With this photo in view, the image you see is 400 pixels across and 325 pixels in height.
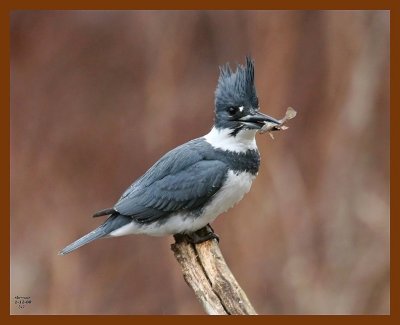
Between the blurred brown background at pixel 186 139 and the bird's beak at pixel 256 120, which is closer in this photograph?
the bird's beak at pixel 256 120

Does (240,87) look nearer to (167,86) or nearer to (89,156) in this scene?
(167,86)

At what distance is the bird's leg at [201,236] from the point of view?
166 inches

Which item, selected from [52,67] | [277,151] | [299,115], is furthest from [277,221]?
[52,67]

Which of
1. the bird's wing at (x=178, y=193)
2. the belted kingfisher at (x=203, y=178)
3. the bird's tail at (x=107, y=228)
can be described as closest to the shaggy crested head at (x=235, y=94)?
the belted kingfisher at (x=203, y=178)

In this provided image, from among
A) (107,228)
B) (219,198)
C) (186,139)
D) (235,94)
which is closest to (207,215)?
(219,198)

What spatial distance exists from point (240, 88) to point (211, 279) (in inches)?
41.7

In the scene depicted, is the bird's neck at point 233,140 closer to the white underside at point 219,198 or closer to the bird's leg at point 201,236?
the white underside at point 219,198

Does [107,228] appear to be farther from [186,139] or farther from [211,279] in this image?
[186,139]

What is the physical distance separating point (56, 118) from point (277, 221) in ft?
7.87

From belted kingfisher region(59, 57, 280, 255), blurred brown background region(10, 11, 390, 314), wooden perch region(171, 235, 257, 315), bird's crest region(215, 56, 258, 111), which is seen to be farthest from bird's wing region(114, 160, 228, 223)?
blurred brown background region(10, 11, 390, 314)

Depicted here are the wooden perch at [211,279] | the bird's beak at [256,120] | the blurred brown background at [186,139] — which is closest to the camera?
the wooden perch at [211,279]

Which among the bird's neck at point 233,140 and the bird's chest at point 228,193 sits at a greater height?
the bird's neck at point 233,140

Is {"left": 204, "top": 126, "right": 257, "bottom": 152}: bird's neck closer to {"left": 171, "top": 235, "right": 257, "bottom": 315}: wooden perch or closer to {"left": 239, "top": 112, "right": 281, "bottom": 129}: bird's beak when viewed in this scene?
{"left": 239, "top": 112, "right": 281, "bottom": 129}: bird's beak

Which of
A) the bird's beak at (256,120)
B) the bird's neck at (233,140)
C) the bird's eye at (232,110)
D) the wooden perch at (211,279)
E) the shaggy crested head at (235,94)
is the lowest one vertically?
the wooden perch at (211,279)
